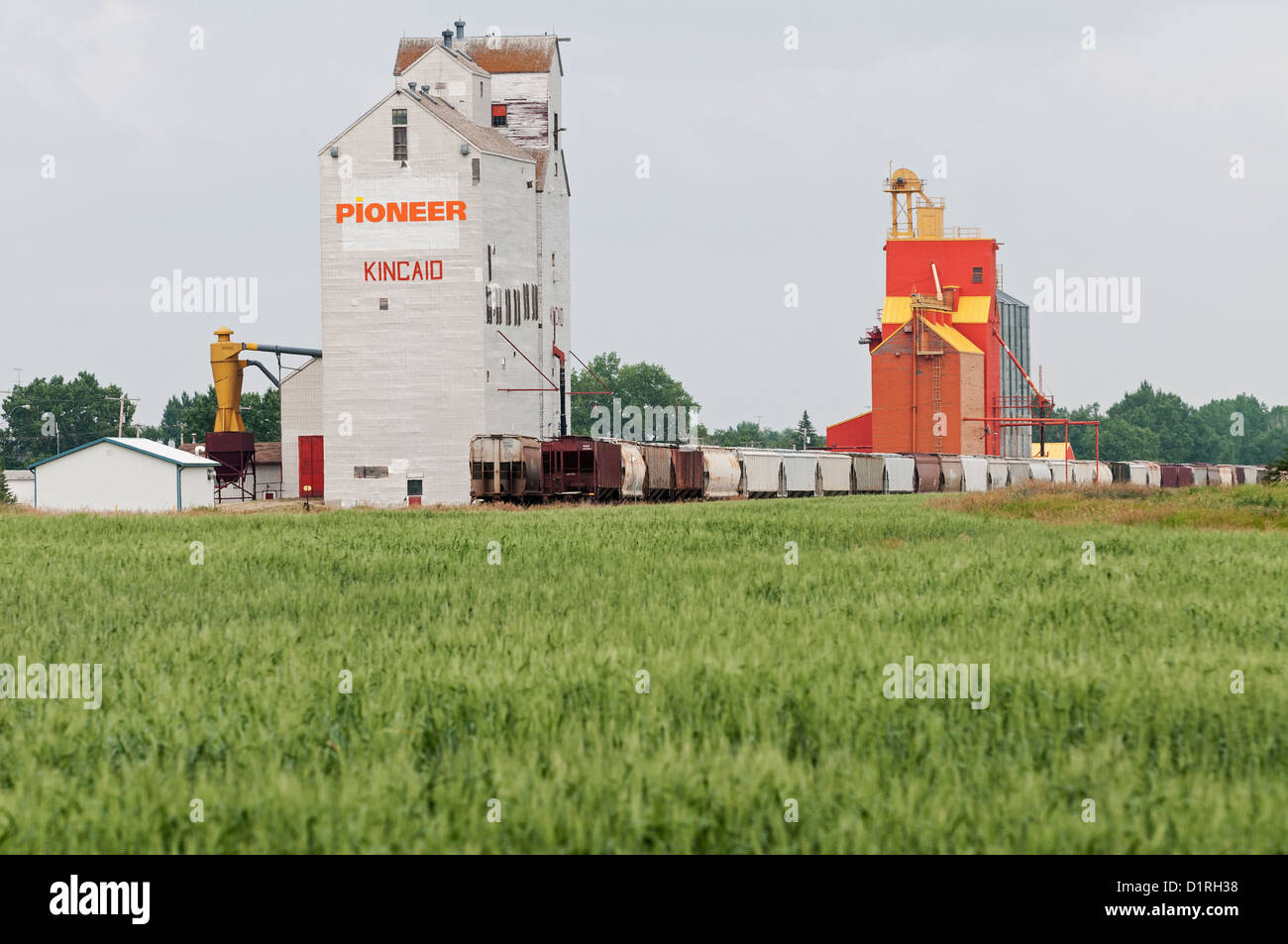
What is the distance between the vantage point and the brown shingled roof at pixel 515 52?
70438mm

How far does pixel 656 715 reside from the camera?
25.5 feet

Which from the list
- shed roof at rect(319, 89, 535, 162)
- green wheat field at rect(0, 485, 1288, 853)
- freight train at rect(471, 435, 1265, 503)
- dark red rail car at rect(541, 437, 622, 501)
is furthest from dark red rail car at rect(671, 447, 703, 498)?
green wheat field at rect(0, 485, 1288, 853)

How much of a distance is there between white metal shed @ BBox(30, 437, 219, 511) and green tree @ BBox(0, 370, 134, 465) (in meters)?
84.3

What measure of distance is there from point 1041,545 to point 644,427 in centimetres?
14257

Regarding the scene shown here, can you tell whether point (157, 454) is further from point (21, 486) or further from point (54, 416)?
point (54, 416)

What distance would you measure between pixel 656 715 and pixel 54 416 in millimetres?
146040

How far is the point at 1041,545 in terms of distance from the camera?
2177 centimetres

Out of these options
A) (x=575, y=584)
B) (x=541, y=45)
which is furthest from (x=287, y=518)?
(x=541, y=45)

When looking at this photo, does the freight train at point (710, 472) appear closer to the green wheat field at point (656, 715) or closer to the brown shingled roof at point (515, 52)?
the brown shingled roof at point (515, 52)

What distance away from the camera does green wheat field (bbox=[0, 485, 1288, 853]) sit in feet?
18.5

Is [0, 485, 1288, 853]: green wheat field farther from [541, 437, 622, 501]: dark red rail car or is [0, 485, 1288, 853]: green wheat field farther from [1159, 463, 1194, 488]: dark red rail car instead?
[1159, 463, 1194, 488]: dark red rail car

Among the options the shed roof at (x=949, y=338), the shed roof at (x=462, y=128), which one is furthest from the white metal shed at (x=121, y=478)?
the shed roof at (x=949, y=338)

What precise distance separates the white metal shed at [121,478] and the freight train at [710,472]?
751 inches
